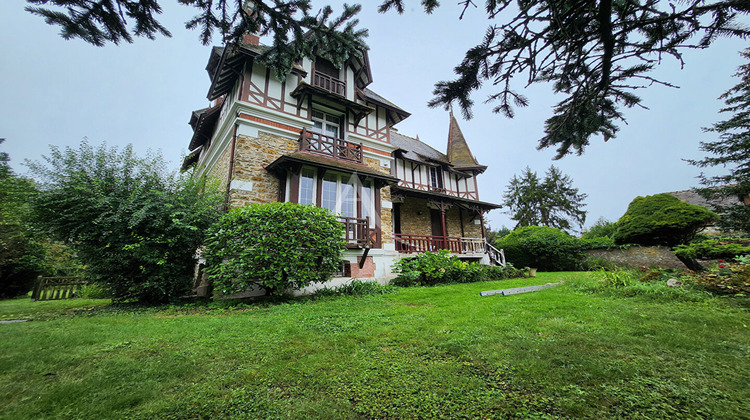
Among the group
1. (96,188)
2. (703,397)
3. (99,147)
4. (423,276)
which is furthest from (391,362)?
(99,147)

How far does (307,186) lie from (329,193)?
84 centimetres

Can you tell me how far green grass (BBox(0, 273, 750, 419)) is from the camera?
5.58ft

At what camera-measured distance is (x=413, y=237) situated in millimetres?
12398

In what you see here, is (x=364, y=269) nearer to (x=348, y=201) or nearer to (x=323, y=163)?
(x=348, y=201)

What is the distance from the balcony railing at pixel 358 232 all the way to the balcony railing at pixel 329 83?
19.4 feet

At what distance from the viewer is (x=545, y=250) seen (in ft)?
48.1

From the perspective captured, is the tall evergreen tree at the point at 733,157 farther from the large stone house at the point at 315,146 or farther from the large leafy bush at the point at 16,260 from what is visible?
the large leafy bush at the point at 16,260

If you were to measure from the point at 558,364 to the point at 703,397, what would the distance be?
808 millimetres

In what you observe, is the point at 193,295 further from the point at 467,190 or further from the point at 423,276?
the point at 467,190

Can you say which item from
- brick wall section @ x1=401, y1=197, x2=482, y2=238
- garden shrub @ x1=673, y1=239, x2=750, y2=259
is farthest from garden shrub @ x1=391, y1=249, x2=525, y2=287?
garden shrub @ x1=673, y1=239, x2=750, y2=259

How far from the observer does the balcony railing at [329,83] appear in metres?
10.8

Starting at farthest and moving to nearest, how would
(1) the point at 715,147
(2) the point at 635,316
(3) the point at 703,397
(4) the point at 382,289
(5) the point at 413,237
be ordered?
(5) the point at 413,237 < (1) the point at 715,147 < (4) the point at 382,289 < (2) the point at 635,316 < (3) the point at 703,397

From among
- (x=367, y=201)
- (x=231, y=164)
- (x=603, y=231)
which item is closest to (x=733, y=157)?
(x=367, y=201)

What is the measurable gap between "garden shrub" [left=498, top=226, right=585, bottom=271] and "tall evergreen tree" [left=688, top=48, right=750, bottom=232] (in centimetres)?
530
